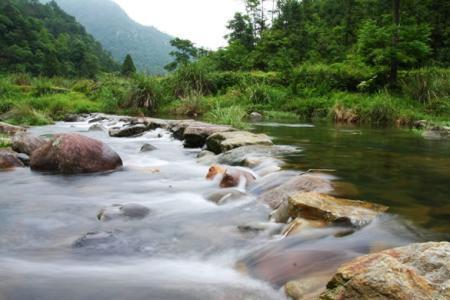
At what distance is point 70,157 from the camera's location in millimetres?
6820

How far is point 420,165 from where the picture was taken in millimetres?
6898

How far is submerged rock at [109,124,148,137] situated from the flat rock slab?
8.54 meters

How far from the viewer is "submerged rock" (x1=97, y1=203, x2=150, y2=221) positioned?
4609mm

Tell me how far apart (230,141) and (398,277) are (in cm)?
626

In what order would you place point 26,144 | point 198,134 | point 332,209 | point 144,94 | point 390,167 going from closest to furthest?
point 332,209 < point 390,167 < point 26,144 < point 198,134 < point 144,94

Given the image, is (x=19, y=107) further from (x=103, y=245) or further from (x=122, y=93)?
(x=103, y=245)

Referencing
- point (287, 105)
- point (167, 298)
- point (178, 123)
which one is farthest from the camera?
point (287, 105)

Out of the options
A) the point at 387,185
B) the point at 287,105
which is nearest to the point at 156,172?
the point at 387,185

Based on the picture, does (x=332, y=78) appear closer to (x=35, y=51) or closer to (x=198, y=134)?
(x=198, y=134)

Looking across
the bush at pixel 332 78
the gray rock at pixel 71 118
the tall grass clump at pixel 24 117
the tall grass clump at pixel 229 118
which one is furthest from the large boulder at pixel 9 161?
the bush at pixel 332 78

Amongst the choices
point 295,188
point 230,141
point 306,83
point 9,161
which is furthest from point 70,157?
point 306,83

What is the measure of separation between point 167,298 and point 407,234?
2.12m

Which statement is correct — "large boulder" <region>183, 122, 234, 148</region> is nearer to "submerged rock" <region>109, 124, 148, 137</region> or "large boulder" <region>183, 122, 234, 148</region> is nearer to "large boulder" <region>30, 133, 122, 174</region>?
"submerged rock" <region>109, 124, 148, 137</region>

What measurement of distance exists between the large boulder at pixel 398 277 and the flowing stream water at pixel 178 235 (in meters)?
0.59
